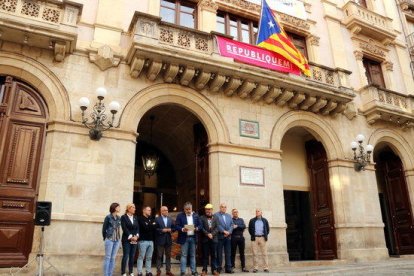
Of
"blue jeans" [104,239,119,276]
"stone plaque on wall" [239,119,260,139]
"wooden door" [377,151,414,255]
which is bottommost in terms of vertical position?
"blue jeans" [104,239,119,276]

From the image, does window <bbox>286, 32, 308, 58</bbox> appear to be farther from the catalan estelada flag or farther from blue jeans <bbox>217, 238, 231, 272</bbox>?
blue jeans <bbox>217, 238, 231, 272</bbox>

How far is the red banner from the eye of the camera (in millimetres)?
10797

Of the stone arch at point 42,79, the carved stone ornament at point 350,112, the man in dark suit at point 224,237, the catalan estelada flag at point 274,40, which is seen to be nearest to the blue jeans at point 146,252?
the man in dark suit at point 224,237

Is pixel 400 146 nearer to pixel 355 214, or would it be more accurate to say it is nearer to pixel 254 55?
pixel 355 214

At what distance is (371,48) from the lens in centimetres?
1562

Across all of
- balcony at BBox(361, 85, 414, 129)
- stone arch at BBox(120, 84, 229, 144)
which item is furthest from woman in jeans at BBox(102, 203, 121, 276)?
balcony at BBox(361, 85, 414, 129)

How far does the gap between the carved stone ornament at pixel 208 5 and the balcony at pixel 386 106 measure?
665cm

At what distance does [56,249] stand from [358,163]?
993cm

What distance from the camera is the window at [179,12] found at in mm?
11703

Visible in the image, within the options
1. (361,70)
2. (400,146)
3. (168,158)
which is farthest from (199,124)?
(400,146)

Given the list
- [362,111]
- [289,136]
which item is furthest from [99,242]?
[362,111]

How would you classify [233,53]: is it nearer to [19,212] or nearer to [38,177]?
[38,177]

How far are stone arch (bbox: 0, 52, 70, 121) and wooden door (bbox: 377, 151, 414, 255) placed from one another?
42.2ft

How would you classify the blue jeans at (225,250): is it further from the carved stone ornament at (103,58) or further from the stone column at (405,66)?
the stone column at (405,66)
